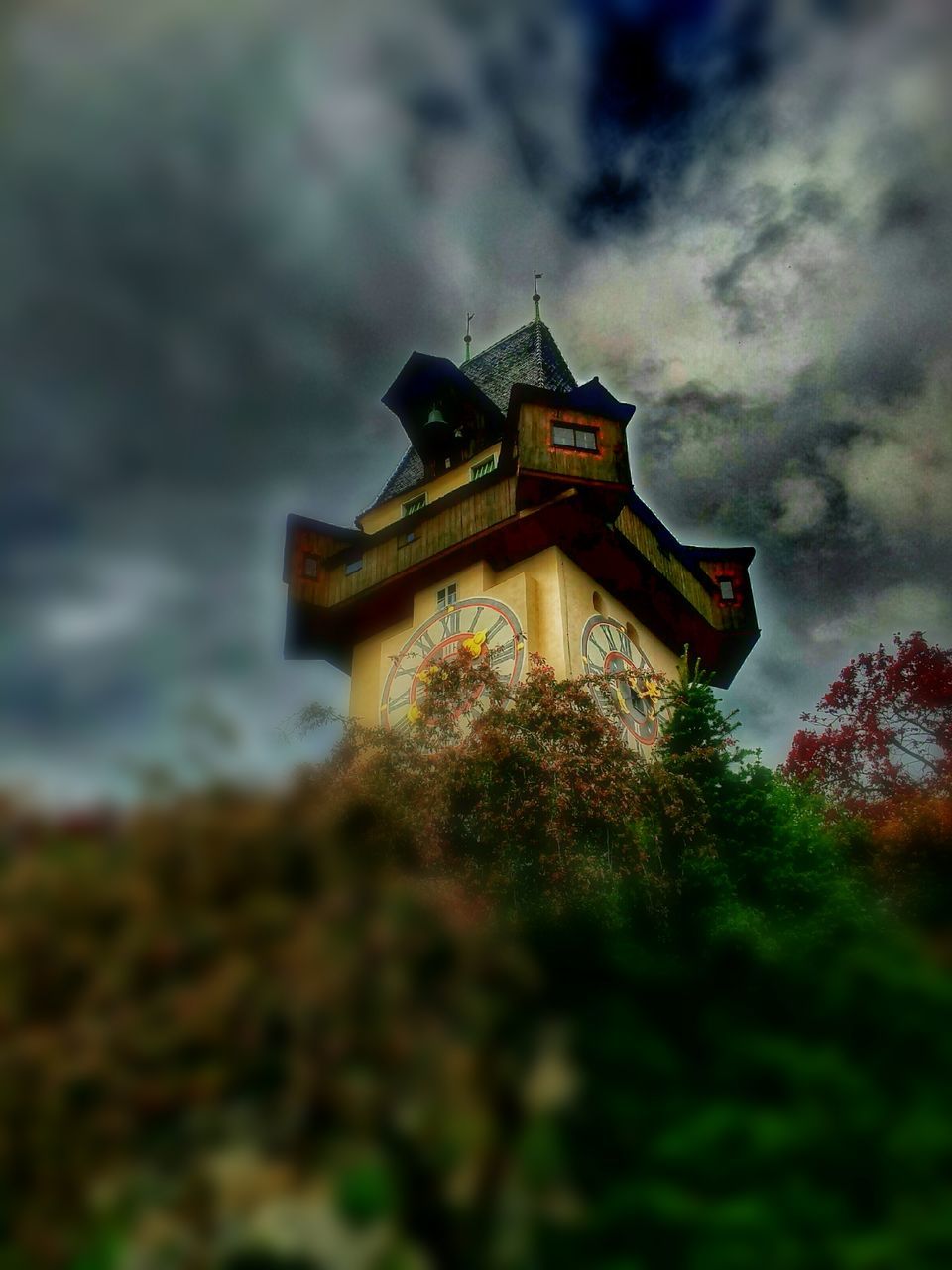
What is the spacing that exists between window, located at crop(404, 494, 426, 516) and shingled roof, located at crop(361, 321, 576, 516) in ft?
0.82

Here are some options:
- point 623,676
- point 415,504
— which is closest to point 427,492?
point 415,504

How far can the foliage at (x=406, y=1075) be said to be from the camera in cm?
162

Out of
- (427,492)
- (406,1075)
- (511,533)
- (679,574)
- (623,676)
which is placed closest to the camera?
(406,1075)

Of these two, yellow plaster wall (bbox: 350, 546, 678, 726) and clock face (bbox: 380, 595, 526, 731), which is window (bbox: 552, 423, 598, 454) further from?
clock face (bbox: 380, 595, 526, 731)

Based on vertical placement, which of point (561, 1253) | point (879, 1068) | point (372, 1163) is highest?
point (879, 1068)

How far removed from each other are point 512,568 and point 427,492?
3954 mm

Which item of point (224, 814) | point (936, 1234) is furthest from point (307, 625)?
point (936, 1234)

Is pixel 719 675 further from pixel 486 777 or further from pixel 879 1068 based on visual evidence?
pixel 879 1068

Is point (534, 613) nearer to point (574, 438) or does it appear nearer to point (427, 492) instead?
point (574, 438)

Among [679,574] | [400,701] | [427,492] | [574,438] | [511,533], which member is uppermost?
[427,492]

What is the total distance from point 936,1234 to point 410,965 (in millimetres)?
1011

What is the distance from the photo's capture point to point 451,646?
1543cm

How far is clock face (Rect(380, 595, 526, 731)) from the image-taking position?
1447cm

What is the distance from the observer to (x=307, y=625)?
706 inches
